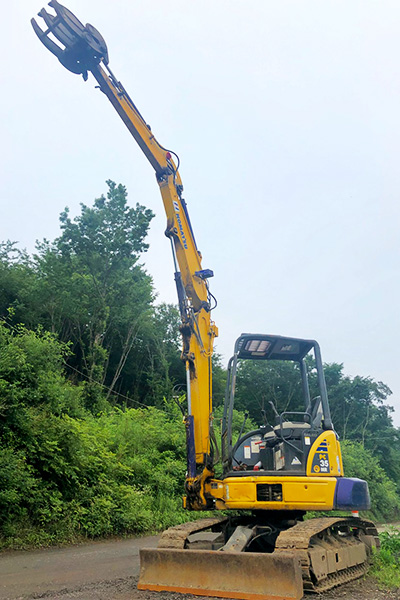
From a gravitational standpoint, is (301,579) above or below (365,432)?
below

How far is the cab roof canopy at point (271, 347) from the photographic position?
24.8 ft

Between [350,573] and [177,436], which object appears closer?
[350,573]

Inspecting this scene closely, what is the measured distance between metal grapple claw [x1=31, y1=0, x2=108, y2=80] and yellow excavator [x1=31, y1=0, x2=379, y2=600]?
0.02 meters

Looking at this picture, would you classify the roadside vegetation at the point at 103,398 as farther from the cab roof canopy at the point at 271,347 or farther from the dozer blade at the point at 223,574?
the dozer blade at the point at 223,574

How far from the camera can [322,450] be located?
686 cm

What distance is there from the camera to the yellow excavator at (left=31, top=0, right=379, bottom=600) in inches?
228

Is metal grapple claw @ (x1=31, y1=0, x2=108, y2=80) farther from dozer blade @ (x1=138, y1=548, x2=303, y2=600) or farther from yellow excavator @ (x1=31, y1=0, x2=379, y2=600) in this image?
dozer blade @ (x1=138, y1=548, x2=303, y2=600)

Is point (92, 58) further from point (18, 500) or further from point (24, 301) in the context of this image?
point (24, 301)

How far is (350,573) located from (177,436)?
1017 centimetres

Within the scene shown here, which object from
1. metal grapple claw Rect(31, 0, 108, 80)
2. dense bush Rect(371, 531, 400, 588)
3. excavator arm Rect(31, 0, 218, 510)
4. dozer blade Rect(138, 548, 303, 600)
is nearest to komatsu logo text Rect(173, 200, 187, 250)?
excavator arm Rect(31, 0, 218, 510)

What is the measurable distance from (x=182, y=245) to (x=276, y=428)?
3162 millimetres

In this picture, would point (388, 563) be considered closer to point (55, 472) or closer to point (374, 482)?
point (55, 472)

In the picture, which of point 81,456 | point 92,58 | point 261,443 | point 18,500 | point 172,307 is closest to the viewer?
point 261,443

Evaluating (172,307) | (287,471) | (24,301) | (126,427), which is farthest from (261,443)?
(172,307)
